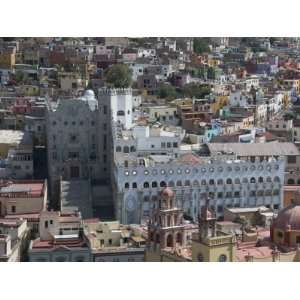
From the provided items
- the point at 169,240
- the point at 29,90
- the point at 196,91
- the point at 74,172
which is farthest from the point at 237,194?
the point at 29,90

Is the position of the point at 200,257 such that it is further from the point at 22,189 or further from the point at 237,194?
the point at 22,189

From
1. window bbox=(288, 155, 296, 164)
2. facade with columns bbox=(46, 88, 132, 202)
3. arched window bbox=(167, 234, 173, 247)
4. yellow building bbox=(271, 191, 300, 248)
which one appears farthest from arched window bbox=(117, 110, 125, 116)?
arched window bbox=(167, 234, 173, 247)

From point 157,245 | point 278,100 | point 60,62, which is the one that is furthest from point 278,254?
point 60,62

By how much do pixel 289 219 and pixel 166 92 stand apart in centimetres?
2128

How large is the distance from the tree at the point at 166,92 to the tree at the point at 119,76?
1.40 meters

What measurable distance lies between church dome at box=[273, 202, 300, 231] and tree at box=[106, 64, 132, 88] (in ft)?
67.9

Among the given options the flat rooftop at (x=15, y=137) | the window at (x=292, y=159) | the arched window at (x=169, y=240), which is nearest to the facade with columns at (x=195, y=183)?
the window at (x=292, y=159)

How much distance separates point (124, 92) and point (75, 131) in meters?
2.01

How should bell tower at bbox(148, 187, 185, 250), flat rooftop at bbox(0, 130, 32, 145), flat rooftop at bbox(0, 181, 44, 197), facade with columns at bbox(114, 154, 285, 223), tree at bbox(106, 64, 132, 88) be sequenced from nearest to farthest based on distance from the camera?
bell tower at bbox(148, 187, 185, 250) → flat rooftop at bbox(0, 181, 44, 197) → facade with columns at bbox(114, 154, 285, 223) → flat rooftop at bbox(0, 130, 32, 145) → tree at bbox(106, 64, 132, 88)

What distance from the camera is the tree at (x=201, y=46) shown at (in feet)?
180

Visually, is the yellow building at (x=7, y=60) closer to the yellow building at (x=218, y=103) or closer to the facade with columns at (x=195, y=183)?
the yellow building at (x=218, y=103)

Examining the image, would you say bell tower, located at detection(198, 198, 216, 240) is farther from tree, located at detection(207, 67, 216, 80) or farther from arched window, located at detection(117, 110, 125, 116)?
tree, located at detection(207, 67, 216, 80)

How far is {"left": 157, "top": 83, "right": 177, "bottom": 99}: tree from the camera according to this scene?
41.1 metres

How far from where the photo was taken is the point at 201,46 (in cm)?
Answer: 5541
